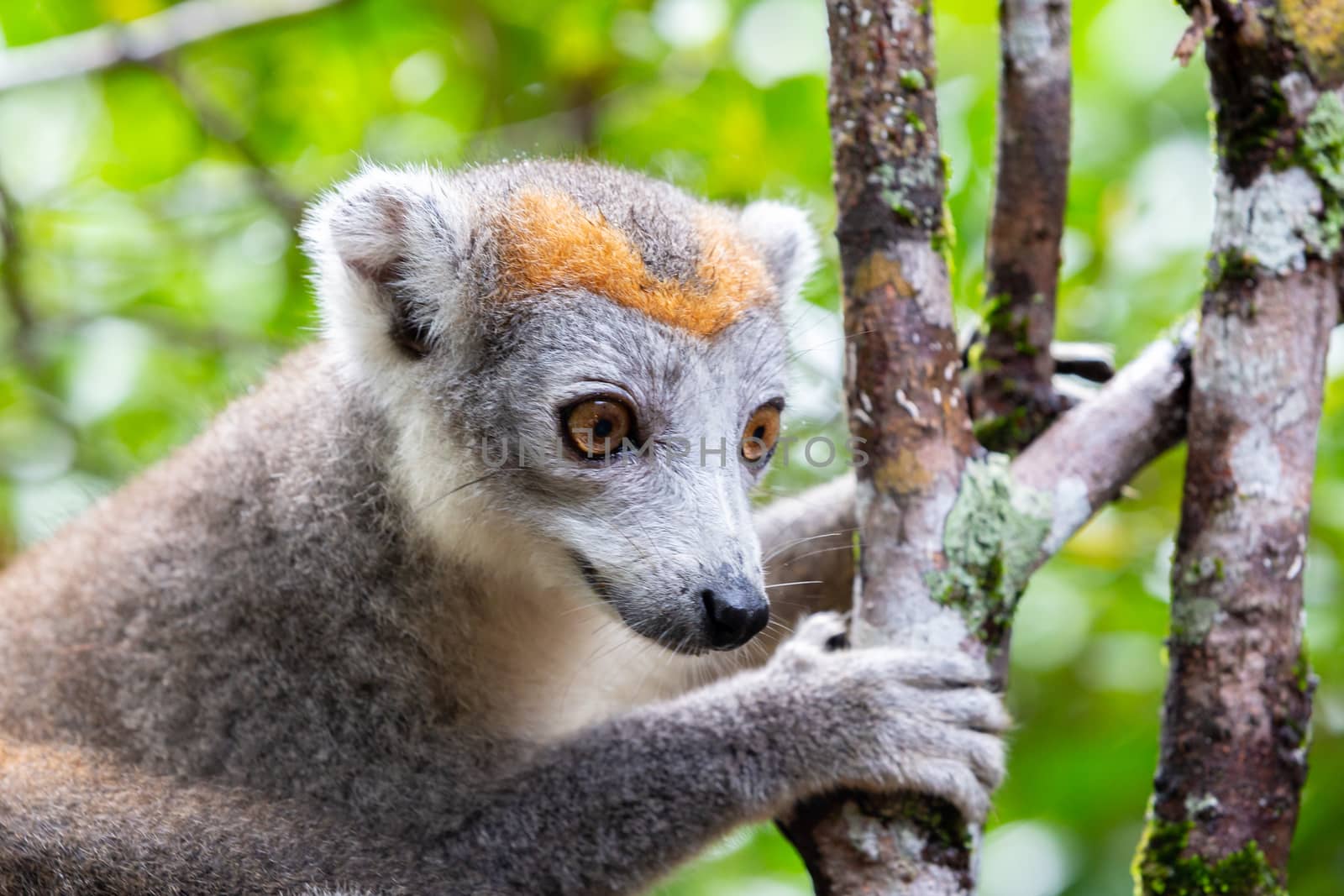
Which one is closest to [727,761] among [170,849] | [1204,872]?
[1204,872]

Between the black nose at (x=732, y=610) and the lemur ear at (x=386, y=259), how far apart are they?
1454 millimetres

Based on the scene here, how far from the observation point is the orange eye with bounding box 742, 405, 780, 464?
15.5 ft

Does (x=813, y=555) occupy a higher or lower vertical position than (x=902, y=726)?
higher

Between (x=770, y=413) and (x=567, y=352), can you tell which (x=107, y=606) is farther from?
(x=770, y=413)

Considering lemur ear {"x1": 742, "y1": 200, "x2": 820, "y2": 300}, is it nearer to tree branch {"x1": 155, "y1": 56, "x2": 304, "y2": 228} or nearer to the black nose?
the black nose

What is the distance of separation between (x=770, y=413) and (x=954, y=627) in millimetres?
1151

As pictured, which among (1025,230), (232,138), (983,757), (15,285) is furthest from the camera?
(232,138)

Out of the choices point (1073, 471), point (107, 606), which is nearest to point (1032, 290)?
point (1073, 471)

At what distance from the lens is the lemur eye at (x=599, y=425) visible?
4.34 m

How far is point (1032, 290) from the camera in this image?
4.96 metres

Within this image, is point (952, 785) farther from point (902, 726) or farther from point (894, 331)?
point (894, 331)

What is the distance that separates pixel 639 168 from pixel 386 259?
2159mm

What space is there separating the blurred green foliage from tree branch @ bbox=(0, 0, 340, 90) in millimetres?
116

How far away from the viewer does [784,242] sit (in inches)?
215
